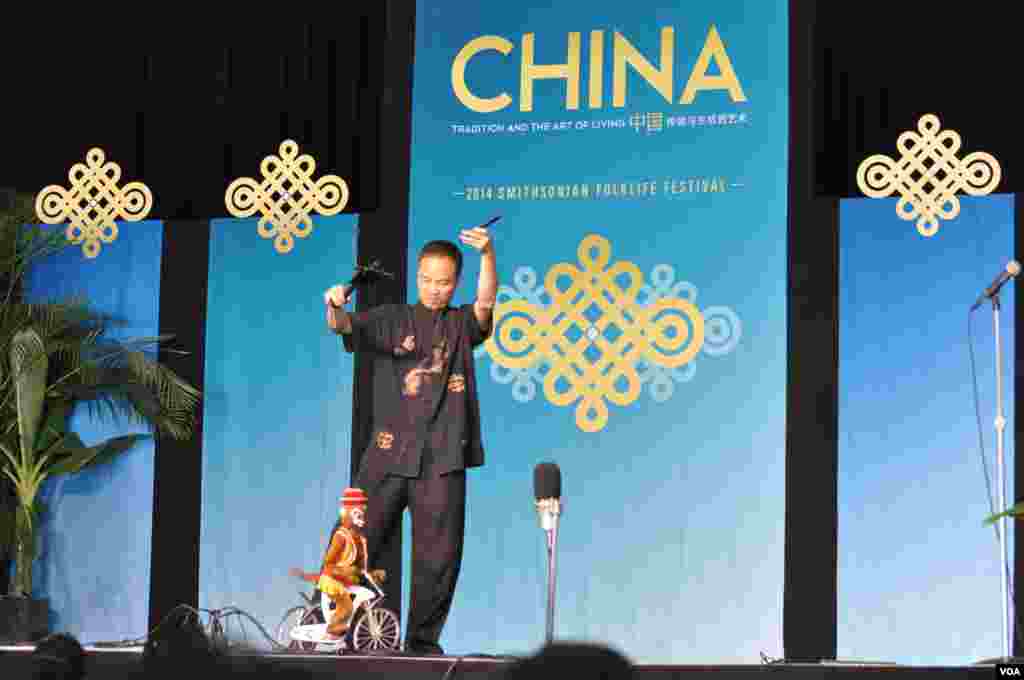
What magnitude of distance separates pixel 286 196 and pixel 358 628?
3.03 metres

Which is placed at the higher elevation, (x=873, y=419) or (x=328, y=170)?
(x=328, y=170)

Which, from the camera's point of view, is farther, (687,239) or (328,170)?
(328,170)

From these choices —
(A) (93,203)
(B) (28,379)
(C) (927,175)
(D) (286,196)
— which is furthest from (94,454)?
(C) (927,175)

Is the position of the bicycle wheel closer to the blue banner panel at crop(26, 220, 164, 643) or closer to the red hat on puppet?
the red hat on puppet

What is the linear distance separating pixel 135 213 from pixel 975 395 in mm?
4123

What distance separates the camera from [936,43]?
677 centimetres

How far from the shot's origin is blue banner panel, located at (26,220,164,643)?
7.52 metres

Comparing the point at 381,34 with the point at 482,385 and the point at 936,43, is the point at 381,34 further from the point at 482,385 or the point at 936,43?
the point at 936,43

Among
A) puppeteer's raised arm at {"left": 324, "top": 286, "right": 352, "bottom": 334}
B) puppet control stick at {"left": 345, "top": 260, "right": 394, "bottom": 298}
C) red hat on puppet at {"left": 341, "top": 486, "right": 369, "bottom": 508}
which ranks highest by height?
puppet control stick at {"left": 345, "top": 260, "right": 394, "bottom": 298}

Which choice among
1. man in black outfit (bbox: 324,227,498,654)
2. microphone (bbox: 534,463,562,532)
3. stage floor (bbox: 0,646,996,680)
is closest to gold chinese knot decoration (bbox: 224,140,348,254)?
man in black outfit (bbox: 324,227,498,654)

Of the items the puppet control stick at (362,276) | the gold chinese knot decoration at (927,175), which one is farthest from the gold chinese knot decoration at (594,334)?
the puppet control stick at (362,276)

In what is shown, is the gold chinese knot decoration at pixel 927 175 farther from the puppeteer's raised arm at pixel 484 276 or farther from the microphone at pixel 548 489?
the microphone at pixel 548 489

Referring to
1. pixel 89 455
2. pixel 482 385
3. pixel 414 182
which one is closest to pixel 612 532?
pixel 482 385

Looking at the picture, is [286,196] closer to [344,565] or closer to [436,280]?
[436,280]
